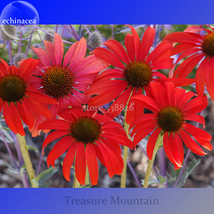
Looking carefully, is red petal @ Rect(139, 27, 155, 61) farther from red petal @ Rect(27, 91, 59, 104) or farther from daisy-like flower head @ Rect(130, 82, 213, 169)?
red petal @ Rect(27, 91, 59, 104)

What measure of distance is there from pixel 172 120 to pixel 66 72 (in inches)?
9.2

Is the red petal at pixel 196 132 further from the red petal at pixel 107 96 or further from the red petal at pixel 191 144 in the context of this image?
the red petal at pixel 107 96

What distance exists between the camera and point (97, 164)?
2.18 ft

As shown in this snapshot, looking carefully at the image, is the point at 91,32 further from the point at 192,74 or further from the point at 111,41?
the point at 192,74

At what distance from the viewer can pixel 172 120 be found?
643 millimetres

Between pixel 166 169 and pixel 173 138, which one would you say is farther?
pixel 166 169

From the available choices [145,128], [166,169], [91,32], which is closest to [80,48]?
[91,32]

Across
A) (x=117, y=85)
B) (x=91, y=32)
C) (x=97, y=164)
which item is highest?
(x=91, y=32)

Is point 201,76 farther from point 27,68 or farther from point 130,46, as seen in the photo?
point 27,68

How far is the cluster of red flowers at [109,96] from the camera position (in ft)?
2.11

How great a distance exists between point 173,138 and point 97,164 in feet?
0.54

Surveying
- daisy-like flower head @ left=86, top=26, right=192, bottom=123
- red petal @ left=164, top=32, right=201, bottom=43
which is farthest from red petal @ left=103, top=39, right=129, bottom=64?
red petal @ left=164, top=32, right=201, bottom=43

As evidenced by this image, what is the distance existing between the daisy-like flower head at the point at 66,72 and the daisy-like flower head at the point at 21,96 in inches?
0.6

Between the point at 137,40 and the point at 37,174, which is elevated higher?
the point at 137,40
